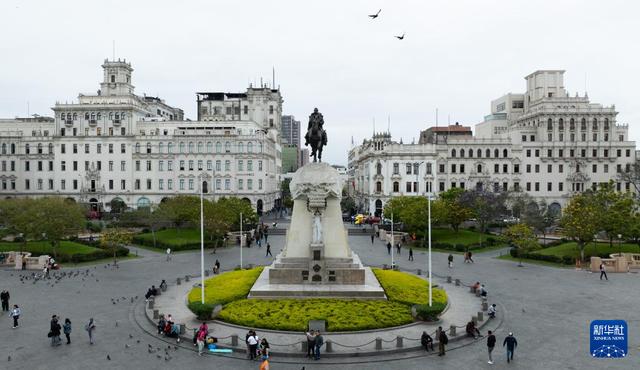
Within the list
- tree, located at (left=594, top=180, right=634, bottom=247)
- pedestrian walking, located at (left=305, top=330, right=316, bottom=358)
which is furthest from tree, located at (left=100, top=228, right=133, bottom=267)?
tree, located at (left=594, top=180, right=634, bottom=247)

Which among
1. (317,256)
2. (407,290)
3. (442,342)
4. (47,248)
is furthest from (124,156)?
(442,342)

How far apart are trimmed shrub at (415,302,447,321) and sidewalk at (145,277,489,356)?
0.33 meters

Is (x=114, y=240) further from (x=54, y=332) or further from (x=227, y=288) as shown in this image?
(x=54, y=332)

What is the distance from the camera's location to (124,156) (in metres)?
89.9

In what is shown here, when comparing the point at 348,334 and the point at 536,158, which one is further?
the point at 536,158

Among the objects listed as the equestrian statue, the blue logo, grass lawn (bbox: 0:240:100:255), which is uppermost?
the equestrian statue

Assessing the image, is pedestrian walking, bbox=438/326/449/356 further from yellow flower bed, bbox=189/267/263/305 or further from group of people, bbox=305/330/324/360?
yellow flower bed, bbox=189/267/263/305

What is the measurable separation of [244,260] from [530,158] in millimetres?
62301

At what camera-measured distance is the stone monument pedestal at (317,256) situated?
29969 mm

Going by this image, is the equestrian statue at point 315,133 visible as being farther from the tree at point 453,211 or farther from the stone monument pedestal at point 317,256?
the tree at point 453,211

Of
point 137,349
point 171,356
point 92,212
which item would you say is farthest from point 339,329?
point 92,212

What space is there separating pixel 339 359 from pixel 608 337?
12.9 metres

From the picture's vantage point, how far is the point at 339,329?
2472 cm

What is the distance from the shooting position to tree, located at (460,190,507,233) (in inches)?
2442
